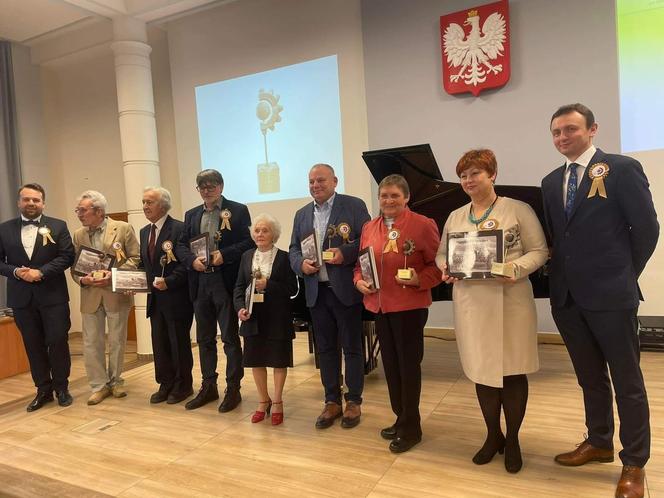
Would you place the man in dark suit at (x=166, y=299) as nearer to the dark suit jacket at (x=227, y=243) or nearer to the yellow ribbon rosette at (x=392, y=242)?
the dark suit jacket at (x=227, y=243)

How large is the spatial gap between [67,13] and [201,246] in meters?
4.37

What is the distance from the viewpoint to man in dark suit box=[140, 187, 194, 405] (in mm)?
3703

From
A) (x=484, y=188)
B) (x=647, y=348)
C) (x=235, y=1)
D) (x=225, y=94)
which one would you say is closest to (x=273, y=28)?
(x=235, y=1)

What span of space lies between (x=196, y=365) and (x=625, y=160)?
4.18 meters

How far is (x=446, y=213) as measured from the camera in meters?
3.63

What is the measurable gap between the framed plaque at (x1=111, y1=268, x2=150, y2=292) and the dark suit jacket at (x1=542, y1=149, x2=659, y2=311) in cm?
298

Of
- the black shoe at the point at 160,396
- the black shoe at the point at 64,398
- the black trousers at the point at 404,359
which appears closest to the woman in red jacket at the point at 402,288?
the black trousers at the point at 404,359

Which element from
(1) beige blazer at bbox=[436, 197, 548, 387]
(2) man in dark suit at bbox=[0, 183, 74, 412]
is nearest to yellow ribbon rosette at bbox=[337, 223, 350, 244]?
(1) beige blazer at bbox=[436, 197, 548, 387]

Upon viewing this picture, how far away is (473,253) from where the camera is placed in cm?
227

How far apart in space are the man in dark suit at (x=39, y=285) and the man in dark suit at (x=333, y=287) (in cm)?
205

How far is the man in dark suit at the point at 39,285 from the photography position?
3.84 m

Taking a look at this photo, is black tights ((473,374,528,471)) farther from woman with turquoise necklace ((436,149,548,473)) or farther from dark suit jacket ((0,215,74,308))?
dark suit jacket ((0,215,74,308))

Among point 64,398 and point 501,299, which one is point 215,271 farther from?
point 501,299

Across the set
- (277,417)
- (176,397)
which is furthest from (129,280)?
(277,417)
